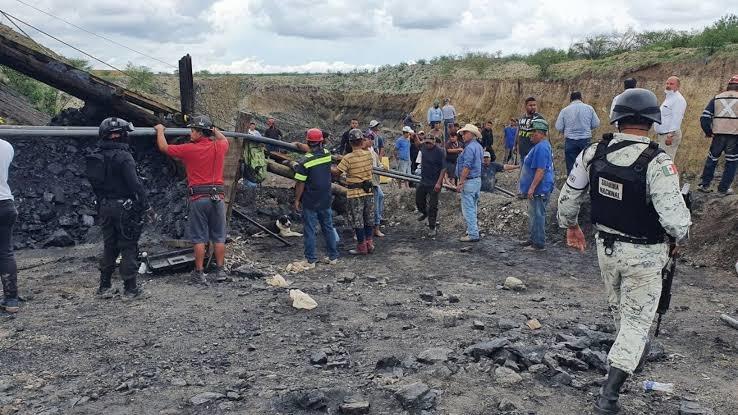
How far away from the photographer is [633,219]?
375 cm

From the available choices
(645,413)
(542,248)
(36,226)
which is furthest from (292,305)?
(36,226)

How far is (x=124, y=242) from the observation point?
6.14 meters

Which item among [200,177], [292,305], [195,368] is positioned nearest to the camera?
[195,368]

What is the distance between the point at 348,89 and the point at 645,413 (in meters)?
33.7

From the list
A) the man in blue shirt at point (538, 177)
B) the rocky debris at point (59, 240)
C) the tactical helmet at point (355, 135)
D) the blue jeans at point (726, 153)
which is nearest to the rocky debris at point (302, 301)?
the tactical helmet at point (355, 135)

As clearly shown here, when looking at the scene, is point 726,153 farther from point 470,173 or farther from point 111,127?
point 111,127

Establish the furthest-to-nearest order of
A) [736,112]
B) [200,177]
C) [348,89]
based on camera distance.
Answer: [348,89] < [736,112] < [200,177]

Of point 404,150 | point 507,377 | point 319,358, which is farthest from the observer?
point 404,150

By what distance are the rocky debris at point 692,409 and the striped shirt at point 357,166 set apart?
537 centimetres

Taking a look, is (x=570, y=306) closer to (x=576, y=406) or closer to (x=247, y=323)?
(x=576, y=406)

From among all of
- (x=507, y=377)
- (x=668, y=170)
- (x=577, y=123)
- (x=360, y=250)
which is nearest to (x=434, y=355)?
(x=507, y=377)

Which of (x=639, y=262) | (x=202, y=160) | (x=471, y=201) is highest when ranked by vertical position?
(x=202, y=160)

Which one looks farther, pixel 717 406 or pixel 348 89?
pixel 348 89

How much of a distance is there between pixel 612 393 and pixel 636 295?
0.63 meters
